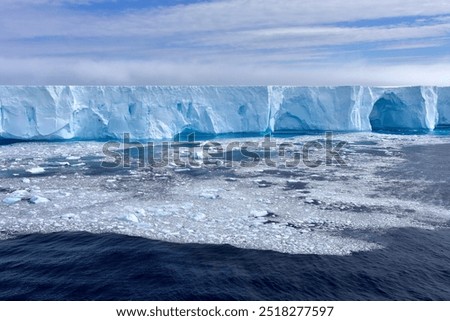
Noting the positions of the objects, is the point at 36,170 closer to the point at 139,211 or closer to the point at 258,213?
the point at 139,211

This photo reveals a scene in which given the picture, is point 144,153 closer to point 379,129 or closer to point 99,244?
point 99,244

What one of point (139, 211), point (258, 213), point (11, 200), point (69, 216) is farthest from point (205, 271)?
point (11, 200)

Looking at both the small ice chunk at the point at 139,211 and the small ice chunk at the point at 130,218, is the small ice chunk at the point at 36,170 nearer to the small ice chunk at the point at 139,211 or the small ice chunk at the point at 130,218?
the small ice chunk at the point at 139,211

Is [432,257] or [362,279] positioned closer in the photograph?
[362,279]

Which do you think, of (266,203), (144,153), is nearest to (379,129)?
(144,153)

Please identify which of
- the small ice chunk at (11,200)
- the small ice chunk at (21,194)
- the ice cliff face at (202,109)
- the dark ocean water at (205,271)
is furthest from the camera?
the ice cliff face at (202,109)

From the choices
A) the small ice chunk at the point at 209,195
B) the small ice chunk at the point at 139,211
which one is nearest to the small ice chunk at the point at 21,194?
the small ice chunk at the point at 139,211
